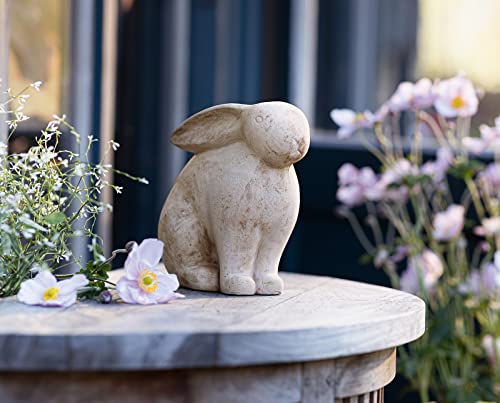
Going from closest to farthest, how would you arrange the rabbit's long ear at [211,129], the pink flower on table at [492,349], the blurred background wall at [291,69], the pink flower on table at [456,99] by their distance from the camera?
the rabbit's long ear at [211,129] < the pink flower on table at [456,99] < the pink flower on table at [492,349] < the blurred background wall at [291,69]

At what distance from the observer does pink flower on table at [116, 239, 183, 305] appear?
1438mm

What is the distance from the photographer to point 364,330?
131 centimetres

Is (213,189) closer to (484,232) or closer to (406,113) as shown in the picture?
(484,232)

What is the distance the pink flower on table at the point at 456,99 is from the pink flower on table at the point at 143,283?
50.1 inches

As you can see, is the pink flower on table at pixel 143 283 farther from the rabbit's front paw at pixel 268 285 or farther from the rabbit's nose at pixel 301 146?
the rabbit's nose at pixel 301 146

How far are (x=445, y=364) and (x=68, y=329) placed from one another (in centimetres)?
185

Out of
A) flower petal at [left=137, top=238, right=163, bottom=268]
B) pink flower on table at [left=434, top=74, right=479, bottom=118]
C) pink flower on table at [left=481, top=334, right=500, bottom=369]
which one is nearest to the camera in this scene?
flower petal at [left=137, top=238, right=163, bottom=268]

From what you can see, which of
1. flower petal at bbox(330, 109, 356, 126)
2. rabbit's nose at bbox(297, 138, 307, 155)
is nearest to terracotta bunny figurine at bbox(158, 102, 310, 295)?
rabbit's nose at bbox(297, 138, 307, 155)

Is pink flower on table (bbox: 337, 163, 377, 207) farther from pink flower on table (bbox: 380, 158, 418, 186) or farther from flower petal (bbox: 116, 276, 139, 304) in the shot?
flower petal (bbox: 116, 276, 139, 304)

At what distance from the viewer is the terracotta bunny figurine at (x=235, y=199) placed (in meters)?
1.56

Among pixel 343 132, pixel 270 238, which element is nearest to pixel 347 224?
pixel 343 132

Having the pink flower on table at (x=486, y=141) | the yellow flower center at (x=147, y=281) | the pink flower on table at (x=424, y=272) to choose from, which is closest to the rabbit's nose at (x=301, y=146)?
the yellow flower center at (x=147, y=281)

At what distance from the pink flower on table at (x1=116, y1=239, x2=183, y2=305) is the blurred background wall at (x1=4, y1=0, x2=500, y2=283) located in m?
1.79

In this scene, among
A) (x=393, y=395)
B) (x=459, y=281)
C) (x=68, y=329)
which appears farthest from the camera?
(x=393, y=395)
